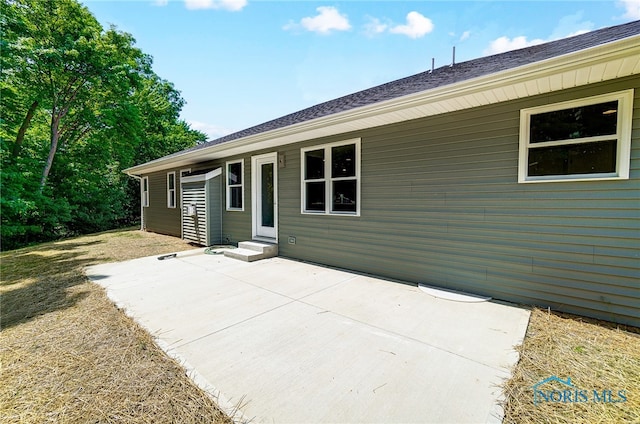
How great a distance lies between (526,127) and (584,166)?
0.72 meters

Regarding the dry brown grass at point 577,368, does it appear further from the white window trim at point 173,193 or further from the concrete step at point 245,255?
the white window trim at point 173,193

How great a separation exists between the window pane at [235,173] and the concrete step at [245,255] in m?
2.03

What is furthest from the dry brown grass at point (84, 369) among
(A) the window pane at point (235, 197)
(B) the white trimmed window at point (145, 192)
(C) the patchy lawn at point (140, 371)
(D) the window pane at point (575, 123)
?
(B) the white trimmed window at point (145, 192)

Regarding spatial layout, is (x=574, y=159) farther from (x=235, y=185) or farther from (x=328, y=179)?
(x=235, y=185)

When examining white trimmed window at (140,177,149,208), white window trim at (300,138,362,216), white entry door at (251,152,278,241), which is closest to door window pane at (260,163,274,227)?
white entry door at (251,152,278,241)

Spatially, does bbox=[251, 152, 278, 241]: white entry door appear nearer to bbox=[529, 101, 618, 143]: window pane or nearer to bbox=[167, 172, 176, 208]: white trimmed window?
bbox=[529, 101, 618, 143]: window pane

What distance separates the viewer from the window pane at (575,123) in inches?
111

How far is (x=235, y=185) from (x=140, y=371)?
5.68m

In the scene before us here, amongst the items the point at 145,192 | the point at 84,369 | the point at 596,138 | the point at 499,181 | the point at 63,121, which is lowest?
the point at 84,369

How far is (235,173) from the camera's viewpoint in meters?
7.31

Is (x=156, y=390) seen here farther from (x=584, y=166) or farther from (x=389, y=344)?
(x=584, y=166)

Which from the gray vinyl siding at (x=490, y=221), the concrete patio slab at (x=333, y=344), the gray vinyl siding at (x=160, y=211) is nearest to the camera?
the concrete patio slab at (x=333, y=344)

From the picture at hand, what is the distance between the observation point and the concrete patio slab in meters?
1.73

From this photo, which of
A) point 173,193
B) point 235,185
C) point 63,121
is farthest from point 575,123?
point 63,121
